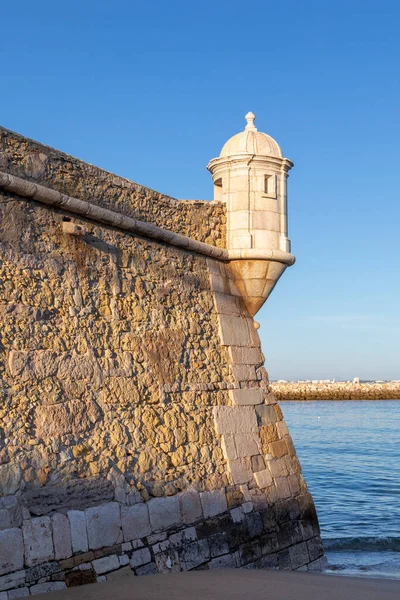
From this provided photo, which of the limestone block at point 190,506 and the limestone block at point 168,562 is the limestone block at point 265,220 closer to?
the limestone block at point 190,506

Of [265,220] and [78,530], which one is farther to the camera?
[265,220]

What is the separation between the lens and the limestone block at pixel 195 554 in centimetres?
639

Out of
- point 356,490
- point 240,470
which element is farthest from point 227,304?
point 356,490

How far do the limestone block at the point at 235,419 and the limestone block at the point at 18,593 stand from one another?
8.56 ft

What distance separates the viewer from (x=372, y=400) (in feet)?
182

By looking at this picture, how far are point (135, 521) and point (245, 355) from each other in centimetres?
251

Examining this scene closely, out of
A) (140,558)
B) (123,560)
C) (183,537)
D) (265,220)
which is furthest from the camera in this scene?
(265,220)

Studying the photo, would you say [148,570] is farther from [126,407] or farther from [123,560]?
[126,407]

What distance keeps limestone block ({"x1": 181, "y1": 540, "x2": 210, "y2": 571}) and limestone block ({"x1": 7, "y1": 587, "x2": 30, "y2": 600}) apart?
1.64 metres

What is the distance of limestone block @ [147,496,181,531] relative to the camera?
6.21 m

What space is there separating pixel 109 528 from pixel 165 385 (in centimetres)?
143

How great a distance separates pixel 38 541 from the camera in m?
5.25

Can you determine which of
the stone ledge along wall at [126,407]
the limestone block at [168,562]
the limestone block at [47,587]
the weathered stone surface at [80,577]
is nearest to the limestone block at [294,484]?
the stone ledge along wall at [126,407]

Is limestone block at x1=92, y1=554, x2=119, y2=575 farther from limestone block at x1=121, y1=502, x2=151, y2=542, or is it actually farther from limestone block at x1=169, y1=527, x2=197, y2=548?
limestone block at x1=169, y1=527, x2=197, y2=548
